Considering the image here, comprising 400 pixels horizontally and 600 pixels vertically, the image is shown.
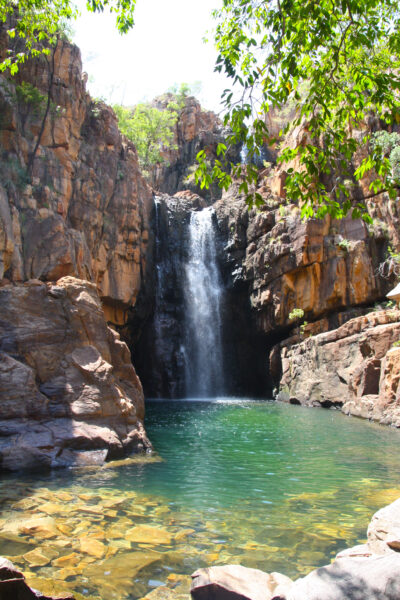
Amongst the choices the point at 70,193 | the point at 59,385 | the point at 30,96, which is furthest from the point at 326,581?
the point at 30,96

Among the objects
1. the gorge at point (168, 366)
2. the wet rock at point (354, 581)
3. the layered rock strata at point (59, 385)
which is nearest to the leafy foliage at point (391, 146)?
the gorge at point (168, 366)

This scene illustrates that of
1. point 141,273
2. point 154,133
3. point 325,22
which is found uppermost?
point 154,133

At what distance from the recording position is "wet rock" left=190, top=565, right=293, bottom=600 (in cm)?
344

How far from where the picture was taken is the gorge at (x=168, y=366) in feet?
17.3

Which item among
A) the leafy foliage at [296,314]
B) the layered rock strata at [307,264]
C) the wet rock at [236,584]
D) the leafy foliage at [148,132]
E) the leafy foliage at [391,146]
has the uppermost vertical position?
the leafy foliage at [148,132]

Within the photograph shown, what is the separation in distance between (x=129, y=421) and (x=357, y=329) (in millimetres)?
15745

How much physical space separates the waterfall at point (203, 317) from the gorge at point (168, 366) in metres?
0.11

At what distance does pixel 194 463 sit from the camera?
31.7 feet

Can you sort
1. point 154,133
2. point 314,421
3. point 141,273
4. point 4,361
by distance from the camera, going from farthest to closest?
point 154,133 → point 141,273 → point 314,421 → point 4,361

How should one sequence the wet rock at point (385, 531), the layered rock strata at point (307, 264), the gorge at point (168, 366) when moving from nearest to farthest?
the wet rock at point (385, 531) < the gorge at point (168, 366) < the layered rock strata at point (307, 264)

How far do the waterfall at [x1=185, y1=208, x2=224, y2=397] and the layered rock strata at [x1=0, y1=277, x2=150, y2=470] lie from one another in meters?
20.0

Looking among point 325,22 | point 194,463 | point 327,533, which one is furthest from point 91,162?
point 327,533

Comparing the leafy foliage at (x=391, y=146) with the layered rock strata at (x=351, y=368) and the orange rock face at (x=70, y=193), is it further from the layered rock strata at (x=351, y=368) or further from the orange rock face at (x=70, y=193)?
the orange rock face at (x=70, y=193)

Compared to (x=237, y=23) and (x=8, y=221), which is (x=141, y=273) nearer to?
(x=8, y=221)
